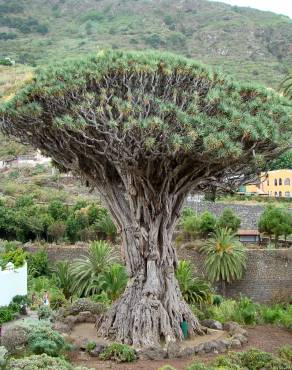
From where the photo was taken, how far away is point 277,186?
1705 inches

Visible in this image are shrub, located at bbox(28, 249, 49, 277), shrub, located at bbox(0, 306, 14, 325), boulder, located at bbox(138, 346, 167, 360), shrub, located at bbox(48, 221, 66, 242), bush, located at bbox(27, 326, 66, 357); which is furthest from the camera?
shrub, located at bbox(48, 221, 66, 242)

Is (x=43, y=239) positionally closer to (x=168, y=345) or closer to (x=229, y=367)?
(x=168, y=345)

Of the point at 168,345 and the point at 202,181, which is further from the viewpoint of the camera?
the point at 202,181

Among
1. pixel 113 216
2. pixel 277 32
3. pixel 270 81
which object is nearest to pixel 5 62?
pixel 270 81

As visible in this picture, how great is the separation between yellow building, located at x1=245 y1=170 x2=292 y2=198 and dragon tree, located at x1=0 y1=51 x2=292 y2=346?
2711cm

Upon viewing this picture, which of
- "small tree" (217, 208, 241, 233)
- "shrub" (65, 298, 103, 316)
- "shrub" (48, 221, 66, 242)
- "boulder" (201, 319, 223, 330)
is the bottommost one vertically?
"boulder" (201, 319, 223, 330)

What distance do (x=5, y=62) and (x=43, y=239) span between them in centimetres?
4459

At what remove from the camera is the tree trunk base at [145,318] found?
14703 mm

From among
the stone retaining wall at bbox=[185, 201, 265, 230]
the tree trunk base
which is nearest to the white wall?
the tree trunk base

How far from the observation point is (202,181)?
53.3ft

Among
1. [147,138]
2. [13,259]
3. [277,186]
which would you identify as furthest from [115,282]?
[277,186]

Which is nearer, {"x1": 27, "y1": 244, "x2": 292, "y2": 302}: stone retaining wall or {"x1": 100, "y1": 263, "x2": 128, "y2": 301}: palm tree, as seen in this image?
{"x1": 100, "y1": 263, "x2": 128, "y2": 301}: palm tree

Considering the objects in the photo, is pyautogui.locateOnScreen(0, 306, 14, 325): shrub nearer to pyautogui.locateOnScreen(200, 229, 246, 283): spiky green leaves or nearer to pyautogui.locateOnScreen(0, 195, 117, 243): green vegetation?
pyautogui.locateOnScreen(200, 229, 246, 283): spiky green leaves

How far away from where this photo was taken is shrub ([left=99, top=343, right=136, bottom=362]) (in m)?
13.7
